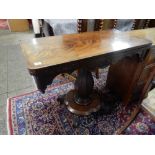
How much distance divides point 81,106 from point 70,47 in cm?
71

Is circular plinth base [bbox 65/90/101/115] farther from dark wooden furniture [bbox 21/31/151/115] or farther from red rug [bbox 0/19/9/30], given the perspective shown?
red rug [bbox 0/19/9/30]

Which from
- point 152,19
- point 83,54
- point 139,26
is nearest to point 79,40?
point 83,54

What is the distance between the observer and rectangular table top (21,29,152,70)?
2.69ft

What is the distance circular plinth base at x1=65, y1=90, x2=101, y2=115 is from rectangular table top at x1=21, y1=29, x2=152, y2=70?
2.22 ft

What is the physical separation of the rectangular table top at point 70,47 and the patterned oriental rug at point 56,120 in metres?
0.75

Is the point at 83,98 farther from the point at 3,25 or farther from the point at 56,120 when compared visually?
the point at 3,25

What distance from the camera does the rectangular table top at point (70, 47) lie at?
2.69 ft

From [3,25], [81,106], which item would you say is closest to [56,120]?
[81,106]

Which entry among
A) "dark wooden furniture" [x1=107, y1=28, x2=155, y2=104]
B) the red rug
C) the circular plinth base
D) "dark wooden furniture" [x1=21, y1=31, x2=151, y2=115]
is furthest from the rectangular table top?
the red rug

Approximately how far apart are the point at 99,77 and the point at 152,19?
1173 millimetres

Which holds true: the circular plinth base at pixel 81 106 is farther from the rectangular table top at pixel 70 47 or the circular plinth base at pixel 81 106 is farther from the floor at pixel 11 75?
the rectangular table top at pixel 70 47

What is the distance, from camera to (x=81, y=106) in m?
1.48

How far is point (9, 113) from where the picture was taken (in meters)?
1.47
